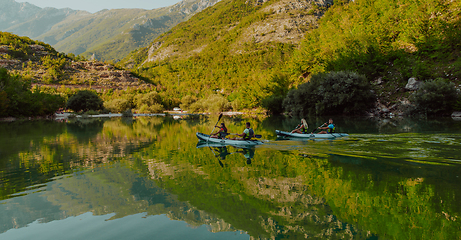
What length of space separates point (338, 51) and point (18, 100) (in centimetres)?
6600

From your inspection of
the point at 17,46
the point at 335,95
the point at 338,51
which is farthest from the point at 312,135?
the point at 17,46

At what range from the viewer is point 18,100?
51125 millimetres

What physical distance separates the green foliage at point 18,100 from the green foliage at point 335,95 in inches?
2081

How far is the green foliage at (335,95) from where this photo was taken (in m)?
44.2

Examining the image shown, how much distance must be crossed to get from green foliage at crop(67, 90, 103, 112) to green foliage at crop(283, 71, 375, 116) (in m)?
57.0

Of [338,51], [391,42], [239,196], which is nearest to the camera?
[239,196]

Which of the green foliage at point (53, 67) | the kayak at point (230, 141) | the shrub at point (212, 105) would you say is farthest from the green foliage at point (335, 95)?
the green foliage at point (53, 67)

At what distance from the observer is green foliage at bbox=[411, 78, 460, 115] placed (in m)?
36.2

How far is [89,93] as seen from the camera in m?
75.1

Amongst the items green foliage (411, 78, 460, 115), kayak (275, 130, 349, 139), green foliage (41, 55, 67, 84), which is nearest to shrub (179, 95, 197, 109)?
green foliage (41, 55, 67, 84)

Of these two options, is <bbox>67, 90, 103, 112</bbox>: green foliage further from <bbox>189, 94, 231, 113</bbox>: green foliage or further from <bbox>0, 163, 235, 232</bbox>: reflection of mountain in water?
<bbox>0, 163, 235, 232</bbox>: reflection of mountain in water

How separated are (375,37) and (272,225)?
59.3 m

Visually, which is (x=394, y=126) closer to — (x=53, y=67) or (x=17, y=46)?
(x=53, y=67)

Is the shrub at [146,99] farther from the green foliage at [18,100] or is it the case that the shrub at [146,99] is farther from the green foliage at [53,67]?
the green foliage at [53,67]
